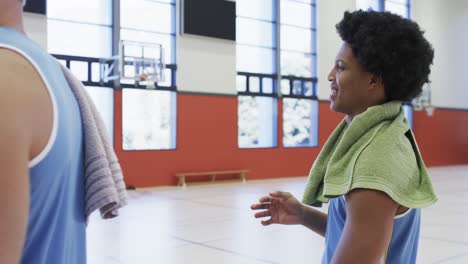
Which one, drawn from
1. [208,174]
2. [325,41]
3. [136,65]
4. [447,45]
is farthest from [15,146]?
[447,45]

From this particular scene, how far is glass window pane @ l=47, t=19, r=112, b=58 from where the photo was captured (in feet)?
29.9

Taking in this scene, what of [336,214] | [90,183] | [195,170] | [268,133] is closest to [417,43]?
[336,214]

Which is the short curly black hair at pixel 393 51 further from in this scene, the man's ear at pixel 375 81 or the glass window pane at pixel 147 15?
the glass window pane at pixel 147 15

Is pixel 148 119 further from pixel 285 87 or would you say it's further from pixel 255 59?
pixel 285 87

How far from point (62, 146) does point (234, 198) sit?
25.2 feet

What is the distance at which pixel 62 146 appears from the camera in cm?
85

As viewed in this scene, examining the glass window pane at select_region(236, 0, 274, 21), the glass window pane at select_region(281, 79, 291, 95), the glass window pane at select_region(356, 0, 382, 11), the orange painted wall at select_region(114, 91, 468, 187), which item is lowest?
the orange painted wall at select_region(114, 91, 468, 187)

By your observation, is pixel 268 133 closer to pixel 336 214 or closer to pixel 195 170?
pixel 195 170

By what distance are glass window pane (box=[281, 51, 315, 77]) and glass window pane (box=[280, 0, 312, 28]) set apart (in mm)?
766

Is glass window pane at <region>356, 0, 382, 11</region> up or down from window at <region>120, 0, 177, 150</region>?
up

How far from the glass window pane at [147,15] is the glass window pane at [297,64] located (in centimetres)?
315

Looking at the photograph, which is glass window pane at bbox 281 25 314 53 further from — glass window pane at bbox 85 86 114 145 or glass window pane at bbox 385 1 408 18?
glass window pane at bbox 85 86 114 145

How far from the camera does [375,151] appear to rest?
132cm

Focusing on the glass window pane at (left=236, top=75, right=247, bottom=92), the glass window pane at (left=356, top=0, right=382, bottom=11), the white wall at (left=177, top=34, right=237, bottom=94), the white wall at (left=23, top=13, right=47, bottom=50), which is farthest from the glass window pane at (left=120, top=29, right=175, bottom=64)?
the glass window pane at (left=356, top=0, right=382, bottom=11)
